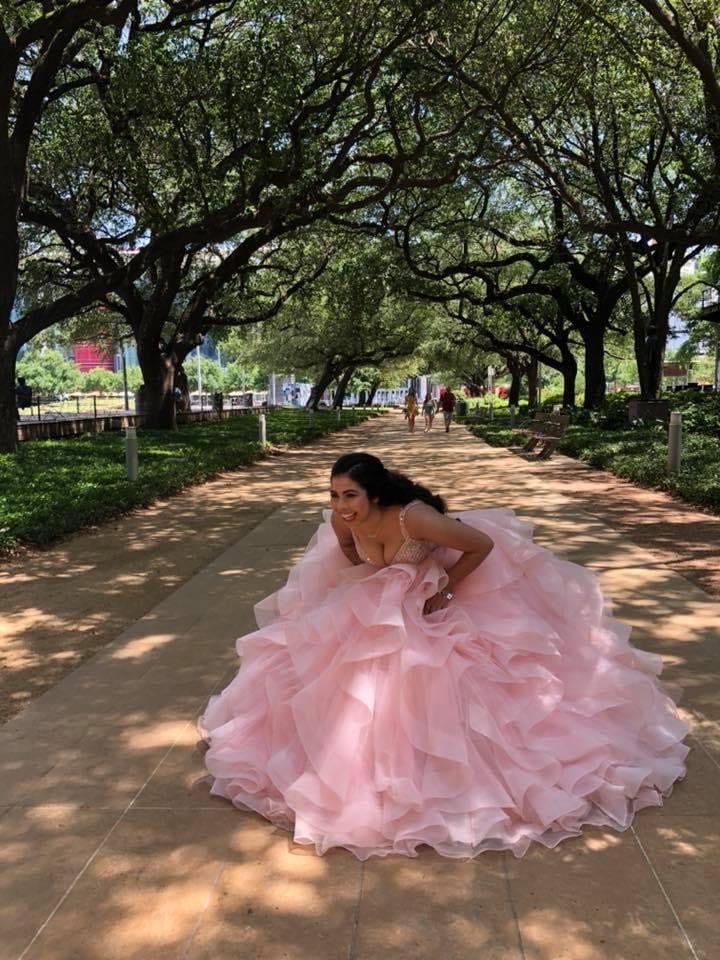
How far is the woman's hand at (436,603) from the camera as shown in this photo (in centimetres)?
325

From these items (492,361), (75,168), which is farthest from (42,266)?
(492,361)

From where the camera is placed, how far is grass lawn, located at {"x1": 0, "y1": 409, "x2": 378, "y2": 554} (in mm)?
8328

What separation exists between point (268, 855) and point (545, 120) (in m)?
16.7

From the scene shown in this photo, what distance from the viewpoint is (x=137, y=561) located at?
24.8 feet

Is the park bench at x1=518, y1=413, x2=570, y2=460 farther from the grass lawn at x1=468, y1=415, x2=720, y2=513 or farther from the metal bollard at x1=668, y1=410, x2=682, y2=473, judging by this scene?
the metal bollard at x1=668, y1=410, x2=682, y2=473

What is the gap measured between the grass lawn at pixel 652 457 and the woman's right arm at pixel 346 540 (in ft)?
23.5

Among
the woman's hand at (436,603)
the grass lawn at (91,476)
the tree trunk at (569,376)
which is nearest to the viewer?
the woman's hand at (436,603)

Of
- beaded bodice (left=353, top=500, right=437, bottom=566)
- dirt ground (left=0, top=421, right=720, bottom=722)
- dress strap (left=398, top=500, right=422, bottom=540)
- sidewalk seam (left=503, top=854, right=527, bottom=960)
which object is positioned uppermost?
dress strap (left=398, top=500, right=422, bottom=540)

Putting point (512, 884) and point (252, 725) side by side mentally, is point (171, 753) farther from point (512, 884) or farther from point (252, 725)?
point (512, 884)

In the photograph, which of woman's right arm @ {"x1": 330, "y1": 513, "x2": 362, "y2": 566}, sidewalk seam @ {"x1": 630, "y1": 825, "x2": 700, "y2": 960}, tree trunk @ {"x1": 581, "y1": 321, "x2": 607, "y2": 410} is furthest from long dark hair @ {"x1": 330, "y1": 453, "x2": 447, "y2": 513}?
tree trunk @ {"x1": 581, "y1": 321, "x2": 607, "y2": 410}

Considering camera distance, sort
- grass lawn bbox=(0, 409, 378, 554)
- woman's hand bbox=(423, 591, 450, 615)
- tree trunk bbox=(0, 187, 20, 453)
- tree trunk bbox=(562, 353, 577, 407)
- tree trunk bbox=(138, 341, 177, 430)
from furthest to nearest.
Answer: tree trunk bbox=(562, 353, 577, 407), tree trunk bbox=(138, 341, 177, 430), tree trunk bbox=(0, 187, 20, 453), grass lawn bbox=(0, 409, 378, 554), woman's hand bbox=(423, 591, 450, 615)

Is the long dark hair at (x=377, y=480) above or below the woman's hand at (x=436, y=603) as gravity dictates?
above

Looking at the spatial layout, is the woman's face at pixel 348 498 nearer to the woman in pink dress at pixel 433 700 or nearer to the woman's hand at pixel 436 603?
the woman in pink dress at pixel 433 700

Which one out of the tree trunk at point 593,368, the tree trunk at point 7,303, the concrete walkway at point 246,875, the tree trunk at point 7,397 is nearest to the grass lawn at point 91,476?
the tree trunk at point 7,397
